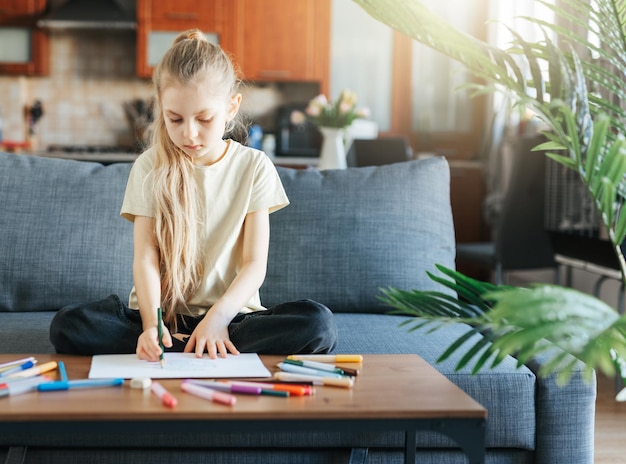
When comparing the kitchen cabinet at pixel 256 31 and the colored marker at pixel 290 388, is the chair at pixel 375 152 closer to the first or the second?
the kitchen cabinet at pixel 256 31

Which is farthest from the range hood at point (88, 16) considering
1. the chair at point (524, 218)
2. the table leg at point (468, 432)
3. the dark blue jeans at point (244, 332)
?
the table leg at point (468, 432)

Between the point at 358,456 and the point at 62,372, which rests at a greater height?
the point at 62,372

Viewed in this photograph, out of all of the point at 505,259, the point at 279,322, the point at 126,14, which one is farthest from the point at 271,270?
the point at 126,14

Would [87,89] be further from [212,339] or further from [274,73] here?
[212,339]

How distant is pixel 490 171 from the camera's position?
205 inches

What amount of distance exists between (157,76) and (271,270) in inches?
25.1

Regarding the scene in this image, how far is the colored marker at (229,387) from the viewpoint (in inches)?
43.1

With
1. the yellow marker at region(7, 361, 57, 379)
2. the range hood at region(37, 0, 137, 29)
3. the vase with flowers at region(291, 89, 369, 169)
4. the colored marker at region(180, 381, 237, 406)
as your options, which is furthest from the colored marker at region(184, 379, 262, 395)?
the range hood at region(37, 0, 137, 29)

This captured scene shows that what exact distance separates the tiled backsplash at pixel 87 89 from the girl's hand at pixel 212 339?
4.17 metres

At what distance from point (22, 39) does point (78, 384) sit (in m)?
4.72

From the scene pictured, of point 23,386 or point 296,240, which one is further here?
point 296,240

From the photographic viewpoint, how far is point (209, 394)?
107 centimetres

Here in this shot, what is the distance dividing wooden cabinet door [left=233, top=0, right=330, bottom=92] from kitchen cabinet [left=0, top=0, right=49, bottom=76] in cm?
126

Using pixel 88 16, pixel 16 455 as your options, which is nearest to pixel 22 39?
pixel 88 16
